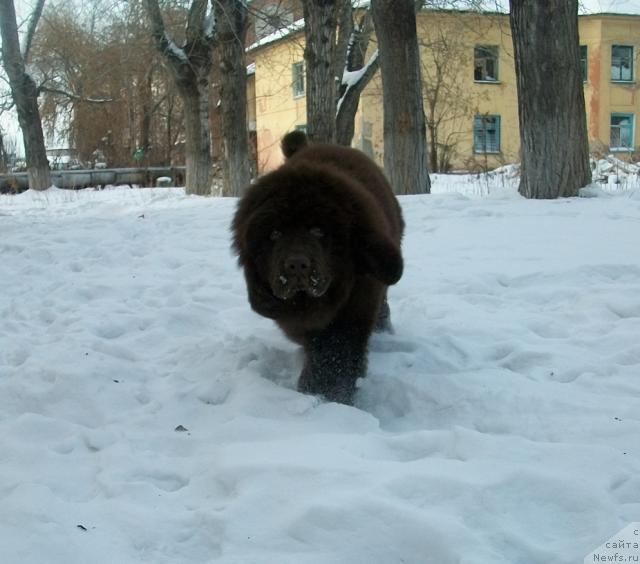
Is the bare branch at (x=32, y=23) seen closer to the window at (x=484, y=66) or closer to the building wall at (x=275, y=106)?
the building wall at (x=275, y=106)

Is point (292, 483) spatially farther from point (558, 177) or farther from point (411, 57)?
point (411, 57)

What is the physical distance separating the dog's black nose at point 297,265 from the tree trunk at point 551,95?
22.5ft

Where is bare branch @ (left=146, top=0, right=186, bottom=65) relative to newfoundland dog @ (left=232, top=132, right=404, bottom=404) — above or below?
above

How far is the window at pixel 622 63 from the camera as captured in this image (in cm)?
3450

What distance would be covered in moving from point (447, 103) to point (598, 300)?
27.3 meters

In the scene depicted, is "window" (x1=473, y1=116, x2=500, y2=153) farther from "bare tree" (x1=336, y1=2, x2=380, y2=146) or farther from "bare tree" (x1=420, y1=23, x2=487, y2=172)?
"bare tree" (x1=336, y1=2, x2=380, y2=146)

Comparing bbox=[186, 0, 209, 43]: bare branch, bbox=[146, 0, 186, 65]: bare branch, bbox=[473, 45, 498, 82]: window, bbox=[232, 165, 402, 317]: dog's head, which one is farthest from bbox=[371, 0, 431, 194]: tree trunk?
bbox=[473, 45, 498, 82]: window

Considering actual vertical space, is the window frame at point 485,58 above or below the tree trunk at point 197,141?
above

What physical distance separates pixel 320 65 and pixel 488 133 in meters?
24.9

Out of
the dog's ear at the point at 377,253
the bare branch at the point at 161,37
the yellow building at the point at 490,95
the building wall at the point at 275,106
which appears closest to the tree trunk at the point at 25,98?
the bare branch at the point at 161,37

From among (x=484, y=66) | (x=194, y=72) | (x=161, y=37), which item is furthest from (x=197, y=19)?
(x=484, y=66)

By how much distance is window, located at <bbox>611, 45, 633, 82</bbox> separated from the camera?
34.5 meters

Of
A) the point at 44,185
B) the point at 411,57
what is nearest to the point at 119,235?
the point at 411,57

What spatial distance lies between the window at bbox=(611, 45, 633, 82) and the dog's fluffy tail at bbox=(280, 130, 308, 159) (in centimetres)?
3420
